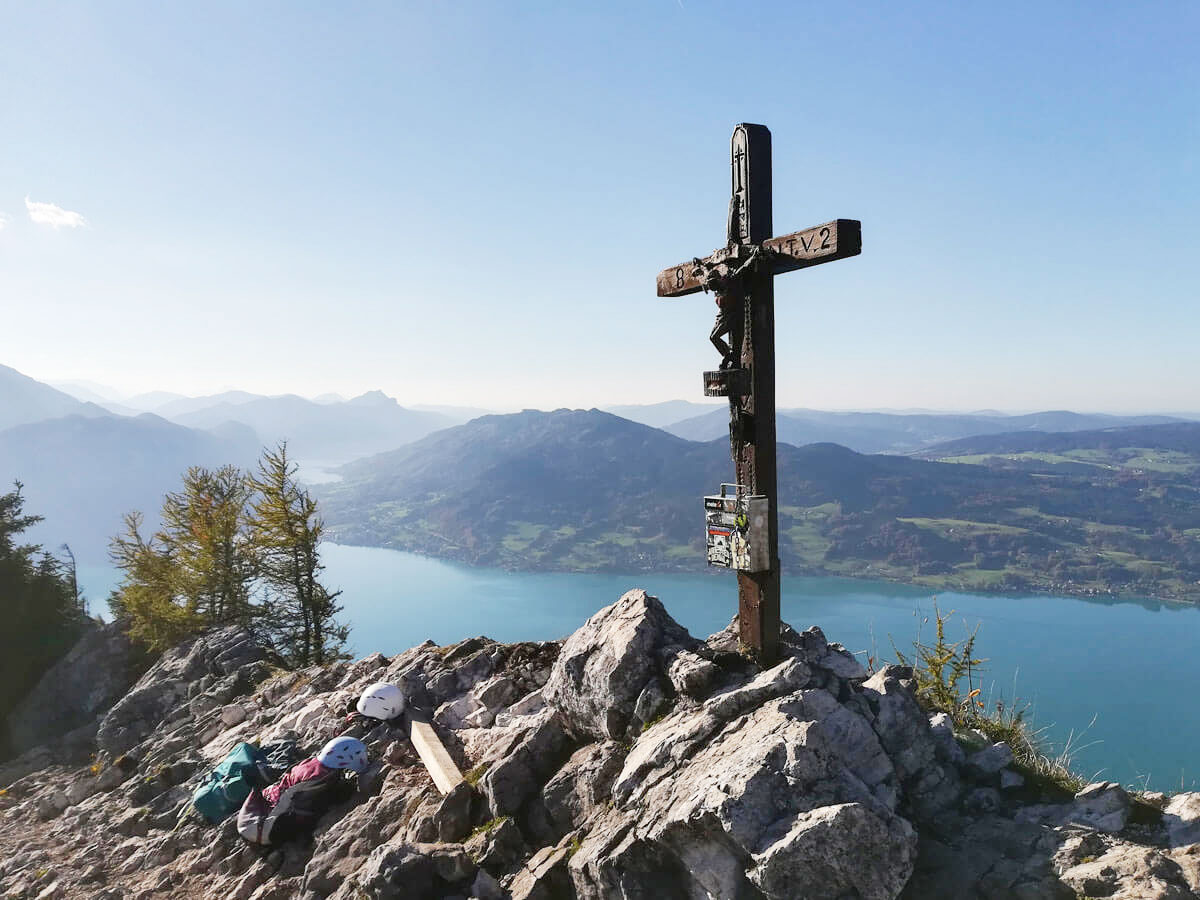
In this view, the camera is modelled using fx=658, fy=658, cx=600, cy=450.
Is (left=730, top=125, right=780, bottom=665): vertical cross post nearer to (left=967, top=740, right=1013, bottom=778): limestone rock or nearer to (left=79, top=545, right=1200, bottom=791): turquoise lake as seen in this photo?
(left=967, top=740, right=1013, bottom=778): limestone rock

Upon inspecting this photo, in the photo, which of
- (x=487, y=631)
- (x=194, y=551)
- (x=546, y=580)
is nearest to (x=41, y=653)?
(x=194, y=551)

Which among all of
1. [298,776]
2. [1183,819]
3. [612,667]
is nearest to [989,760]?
[1183,819]

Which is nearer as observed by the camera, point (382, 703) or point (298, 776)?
point (298, 776)

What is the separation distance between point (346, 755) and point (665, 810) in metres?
5.95

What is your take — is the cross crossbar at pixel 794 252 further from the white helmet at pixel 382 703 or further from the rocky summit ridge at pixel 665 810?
the white helmet at pixel 382 703

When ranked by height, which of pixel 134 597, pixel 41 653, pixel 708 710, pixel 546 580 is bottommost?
pixel 546 580

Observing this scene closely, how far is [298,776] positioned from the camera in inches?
368

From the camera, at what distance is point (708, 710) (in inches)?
247

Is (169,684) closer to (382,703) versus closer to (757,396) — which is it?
(382,703)

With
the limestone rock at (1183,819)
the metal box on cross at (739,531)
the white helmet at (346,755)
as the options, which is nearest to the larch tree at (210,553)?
the white helmet at (346,755)

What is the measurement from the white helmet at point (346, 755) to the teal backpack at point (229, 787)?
1.64 meters

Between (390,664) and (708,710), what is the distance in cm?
872

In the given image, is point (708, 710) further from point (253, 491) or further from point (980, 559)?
point (980, 559)

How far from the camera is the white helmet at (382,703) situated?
10258 mm
